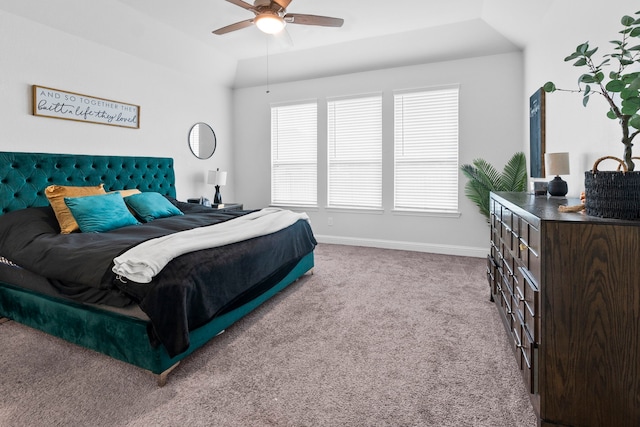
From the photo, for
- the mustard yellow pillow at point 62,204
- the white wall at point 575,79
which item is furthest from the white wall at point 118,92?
the white wall at point 575,79

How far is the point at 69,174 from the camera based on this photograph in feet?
11.3

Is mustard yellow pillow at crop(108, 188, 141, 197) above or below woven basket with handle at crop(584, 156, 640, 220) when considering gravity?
above

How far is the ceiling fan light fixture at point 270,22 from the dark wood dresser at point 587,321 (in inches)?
96.9

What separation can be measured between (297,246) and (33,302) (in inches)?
78.8

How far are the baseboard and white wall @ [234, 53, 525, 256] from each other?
0.01 metres

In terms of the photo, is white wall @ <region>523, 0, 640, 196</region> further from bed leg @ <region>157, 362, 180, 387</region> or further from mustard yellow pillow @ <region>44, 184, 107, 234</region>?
mustard yellow pillow @ <region>44, 184, 107, 234</region>

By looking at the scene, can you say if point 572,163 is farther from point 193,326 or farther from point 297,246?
point 193,326

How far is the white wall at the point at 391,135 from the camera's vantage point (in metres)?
4.47

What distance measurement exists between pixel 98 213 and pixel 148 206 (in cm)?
67

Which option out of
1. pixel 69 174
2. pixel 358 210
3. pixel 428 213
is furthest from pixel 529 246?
pixel 69 174

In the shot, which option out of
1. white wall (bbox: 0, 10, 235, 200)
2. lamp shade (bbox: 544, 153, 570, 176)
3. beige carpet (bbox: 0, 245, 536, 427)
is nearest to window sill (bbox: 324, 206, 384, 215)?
white wall (bbox: 0, 10, 235, 200)

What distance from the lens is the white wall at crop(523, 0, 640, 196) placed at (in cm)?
205

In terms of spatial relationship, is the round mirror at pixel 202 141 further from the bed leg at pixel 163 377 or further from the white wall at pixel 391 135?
the bed leg at pixel 163 377

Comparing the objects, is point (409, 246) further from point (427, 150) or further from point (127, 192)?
point (127, 192)
